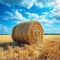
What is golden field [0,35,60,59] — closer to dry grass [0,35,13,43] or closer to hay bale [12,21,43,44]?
dry grass [0,35,13,43]

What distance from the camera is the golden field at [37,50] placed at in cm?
410

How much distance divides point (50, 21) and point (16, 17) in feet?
2.17

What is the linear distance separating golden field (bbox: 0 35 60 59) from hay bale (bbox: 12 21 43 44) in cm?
10

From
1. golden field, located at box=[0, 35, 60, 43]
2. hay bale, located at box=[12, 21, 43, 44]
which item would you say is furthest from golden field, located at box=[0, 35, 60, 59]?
hay bale, located at box=[12, 21, 43, 44]

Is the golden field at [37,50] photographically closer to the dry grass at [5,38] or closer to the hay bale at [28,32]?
the dry grass at [5,38]

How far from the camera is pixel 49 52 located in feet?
13.7

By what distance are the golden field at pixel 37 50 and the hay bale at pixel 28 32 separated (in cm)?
10

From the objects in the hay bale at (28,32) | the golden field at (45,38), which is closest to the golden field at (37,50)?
the golden field at (45,38)

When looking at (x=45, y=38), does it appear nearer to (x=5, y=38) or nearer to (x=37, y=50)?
(x=37, y=50)

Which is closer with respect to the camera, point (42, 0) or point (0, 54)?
point (0, 54)

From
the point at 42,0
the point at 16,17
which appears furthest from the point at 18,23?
the point at 42,0

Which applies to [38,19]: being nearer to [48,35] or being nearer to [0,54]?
[48,35]

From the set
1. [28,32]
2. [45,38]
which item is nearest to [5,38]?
[28,32]

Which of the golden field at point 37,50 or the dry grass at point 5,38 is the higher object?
the dry grass at point 5,38
